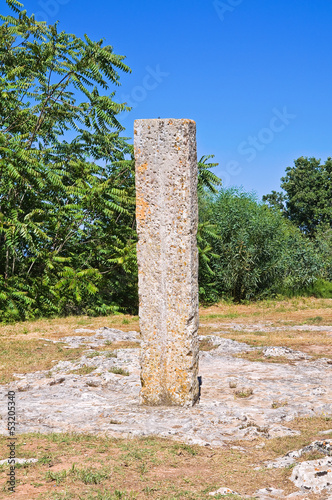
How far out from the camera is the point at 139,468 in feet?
16.0

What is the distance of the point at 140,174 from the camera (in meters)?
6.94

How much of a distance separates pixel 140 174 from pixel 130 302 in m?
14.7

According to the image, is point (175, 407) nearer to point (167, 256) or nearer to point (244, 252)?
point (167, 256)

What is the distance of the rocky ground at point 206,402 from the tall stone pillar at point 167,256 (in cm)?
48

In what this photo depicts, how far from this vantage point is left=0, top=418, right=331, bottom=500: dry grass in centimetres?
442

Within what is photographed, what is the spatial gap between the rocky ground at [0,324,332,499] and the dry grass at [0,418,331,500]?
8.6 inches

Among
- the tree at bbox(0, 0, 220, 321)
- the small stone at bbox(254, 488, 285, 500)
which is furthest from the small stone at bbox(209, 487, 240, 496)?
the tree at bbox(0, 0, 220, 321)

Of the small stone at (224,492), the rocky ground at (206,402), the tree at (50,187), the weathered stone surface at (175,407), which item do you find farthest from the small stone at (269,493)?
the tree at (50,187)

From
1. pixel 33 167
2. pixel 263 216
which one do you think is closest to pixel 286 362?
pixel 33 167

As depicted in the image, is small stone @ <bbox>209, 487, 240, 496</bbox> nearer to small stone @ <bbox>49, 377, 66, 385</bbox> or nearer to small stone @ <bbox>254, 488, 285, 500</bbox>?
small stone @ <bbox>254, 488, 285, 500</bbox>

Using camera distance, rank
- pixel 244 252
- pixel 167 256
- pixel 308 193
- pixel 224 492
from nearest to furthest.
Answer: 1. pixel 224 492
2. pixel 167 256
3. pixel 244 252
4. pixel 308 193

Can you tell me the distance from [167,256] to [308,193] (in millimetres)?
38633

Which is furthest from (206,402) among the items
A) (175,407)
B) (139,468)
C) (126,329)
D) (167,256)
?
(126,329)

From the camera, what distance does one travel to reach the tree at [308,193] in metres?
43.4
